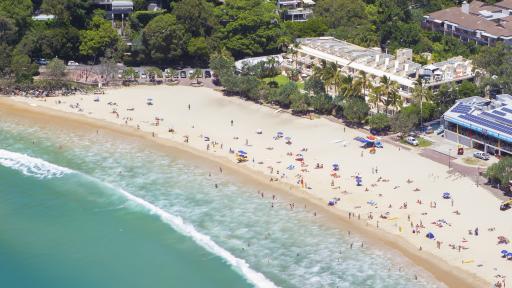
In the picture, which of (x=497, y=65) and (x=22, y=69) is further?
(x=22, y=69)

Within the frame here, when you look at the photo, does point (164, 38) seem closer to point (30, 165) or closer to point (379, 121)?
point (30, 165)

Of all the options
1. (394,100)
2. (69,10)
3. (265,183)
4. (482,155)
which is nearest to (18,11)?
(69,10)

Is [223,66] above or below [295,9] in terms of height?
below

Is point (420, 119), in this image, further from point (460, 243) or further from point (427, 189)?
point (460, 243)

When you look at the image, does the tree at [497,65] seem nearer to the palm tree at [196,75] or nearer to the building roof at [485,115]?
the building roof at [485,115]

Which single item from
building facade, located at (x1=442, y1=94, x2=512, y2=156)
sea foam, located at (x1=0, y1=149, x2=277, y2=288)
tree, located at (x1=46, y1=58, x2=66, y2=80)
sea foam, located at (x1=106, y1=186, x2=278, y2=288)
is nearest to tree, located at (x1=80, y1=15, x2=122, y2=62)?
tree, located at (x1=46, y1=58, x2=66, y2=80)

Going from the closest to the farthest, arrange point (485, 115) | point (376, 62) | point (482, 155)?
1. point (482, 155)
2. point (485, 115)
3. point (376, 62)

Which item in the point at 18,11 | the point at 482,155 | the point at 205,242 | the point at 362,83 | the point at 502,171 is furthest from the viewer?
the point at 18,11
